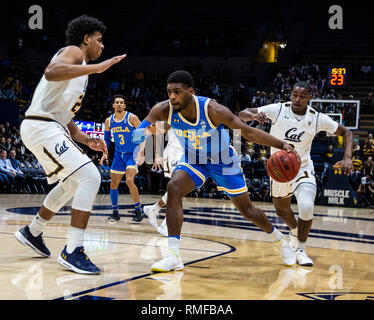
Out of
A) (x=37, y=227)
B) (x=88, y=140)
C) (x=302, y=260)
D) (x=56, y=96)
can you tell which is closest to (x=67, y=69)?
(x=56, y=96)

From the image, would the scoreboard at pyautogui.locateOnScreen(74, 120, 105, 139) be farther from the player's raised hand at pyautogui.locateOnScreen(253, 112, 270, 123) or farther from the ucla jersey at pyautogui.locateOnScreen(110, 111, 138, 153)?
the player's raised hand at pyautogui.locateOnScreen(253, 112, 270, 123)

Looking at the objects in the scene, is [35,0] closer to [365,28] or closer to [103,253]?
[365,28]

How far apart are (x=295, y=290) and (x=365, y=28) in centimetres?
2257

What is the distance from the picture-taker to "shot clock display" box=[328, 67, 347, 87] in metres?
16.6

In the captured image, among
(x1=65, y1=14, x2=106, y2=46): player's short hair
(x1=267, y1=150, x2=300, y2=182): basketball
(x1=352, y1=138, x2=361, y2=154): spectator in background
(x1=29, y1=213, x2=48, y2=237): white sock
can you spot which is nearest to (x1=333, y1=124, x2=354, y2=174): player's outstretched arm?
(x1=267, y1=150, x2=300, y2=182): basketball

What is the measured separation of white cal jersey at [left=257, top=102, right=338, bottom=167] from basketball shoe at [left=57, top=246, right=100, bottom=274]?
251 cm

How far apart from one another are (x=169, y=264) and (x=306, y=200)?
5.89 ft

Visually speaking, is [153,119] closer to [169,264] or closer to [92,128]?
[169,264]

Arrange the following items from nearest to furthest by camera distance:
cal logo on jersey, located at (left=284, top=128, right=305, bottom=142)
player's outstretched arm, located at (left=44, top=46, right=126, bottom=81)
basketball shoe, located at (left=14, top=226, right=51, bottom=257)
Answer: player's outstretched arm, located at (left=44, top=46, right=126, bottom=81)
basketball shoe, located at (left=14, top=226, right=51, bottom=257)
cal logo on jersey, located at (left=284, top=128, right=305, bottom=142)

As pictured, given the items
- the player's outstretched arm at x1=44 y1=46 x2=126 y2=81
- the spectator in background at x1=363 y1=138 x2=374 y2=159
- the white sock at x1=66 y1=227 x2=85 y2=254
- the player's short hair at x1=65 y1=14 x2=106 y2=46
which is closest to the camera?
the player's outstretched arm at x1=44 y1=46 x2=126 y2=81

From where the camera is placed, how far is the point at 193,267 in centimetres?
481

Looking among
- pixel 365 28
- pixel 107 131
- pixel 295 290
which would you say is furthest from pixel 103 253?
pixel 365 28

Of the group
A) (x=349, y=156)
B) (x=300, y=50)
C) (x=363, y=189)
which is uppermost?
(x=300, y=50)
